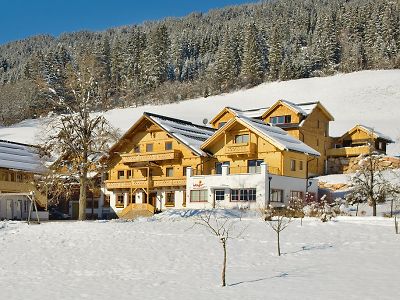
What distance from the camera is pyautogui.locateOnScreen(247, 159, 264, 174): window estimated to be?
151 ft

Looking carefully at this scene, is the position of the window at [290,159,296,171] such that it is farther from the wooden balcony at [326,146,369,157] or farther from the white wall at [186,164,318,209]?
the wooden balcony at [326,146,369,157]

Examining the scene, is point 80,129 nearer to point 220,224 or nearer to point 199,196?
point 199,196

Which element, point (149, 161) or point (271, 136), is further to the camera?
point (149, 161)

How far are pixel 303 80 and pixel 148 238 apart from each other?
88244 millimetres

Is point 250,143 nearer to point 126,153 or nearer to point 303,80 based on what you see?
point 126,153

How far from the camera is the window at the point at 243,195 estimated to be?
42531 millimetres

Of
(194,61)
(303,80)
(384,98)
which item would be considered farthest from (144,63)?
(384,98)

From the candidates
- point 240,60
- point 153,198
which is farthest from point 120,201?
point 240,60

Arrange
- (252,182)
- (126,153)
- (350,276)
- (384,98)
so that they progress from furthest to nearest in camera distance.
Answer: (384,98) < (126,153) < (252,182) < (350,276)

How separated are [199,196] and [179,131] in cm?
825

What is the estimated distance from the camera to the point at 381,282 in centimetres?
1878

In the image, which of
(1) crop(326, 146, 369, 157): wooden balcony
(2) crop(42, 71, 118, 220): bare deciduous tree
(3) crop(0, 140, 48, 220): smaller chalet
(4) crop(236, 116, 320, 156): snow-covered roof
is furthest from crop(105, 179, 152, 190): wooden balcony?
(1) crop(326, 146, 369, 157): wooden balcony

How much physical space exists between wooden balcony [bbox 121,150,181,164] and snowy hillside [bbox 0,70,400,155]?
116 feet

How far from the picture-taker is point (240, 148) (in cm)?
4597
